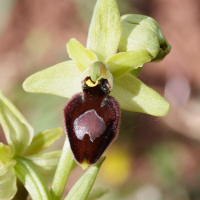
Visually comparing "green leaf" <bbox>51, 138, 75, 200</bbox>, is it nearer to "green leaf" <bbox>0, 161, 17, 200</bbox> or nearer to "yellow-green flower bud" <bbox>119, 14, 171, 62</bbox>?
"green leaf" <bbox>0, 161, 17, 200</bbox>

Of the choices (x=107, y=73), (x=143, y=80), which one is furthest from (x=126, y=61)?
(x=143, y=80)

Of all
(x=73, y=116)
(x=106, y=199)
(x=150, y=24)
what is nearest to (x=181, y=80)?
(x=106, y=199)

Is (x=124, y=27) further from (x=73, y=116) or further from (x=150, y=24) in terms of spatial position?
(x=73, y=116)

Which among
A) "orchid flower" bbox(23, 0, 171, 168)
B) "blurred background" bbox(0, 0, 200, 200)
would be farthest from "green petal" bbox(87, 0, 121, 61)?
"blurred background" bbox(0, 0, 200, 200)

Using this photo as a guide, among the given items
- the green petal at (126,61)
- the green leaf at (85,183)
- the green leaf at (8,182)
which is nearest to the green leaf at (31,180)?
the green leaf at (8,182)

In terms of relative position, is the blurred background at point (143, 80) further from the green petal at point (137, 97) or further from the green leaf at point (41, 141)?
the green petal at point (137, 97)

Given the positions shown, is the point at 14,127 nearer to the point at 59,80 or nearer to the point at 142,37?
the point at 59,80
